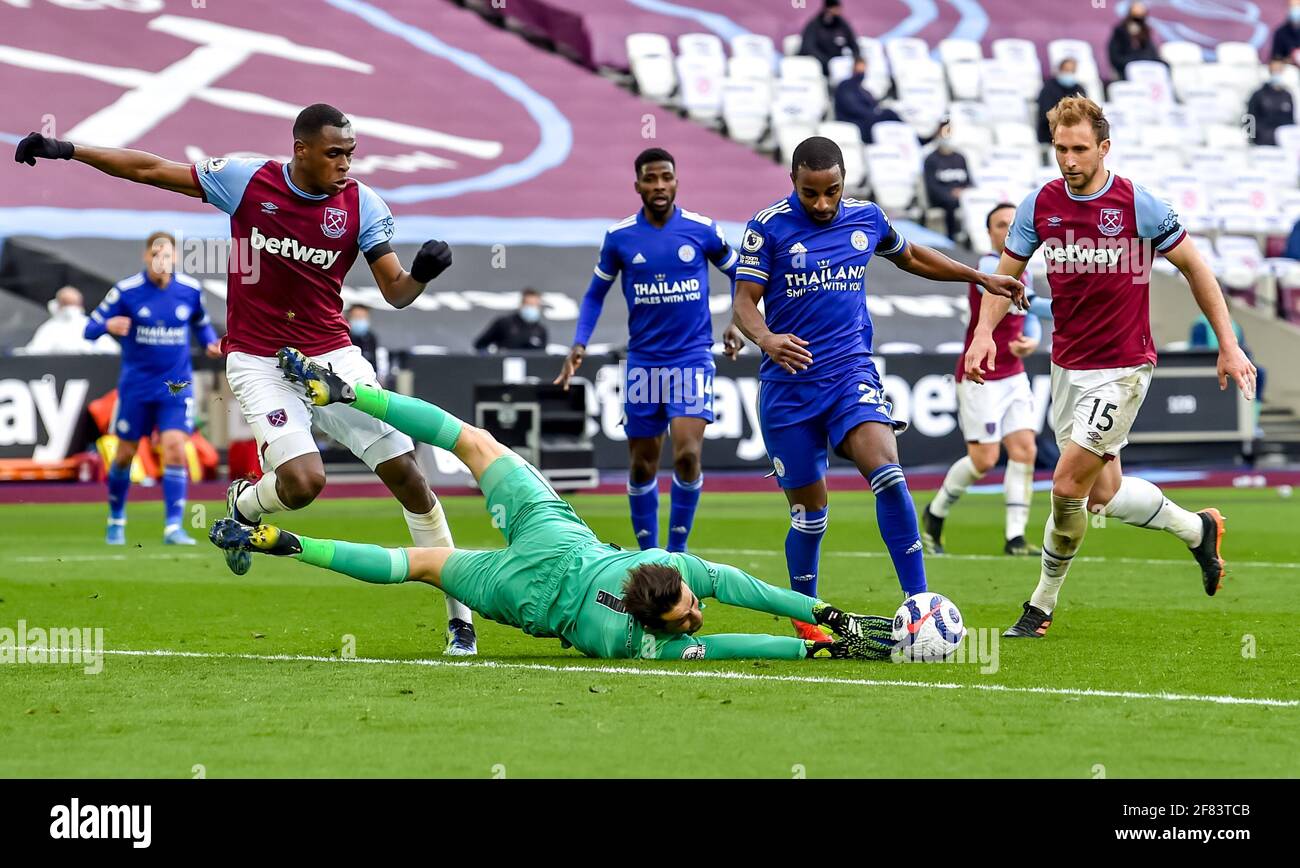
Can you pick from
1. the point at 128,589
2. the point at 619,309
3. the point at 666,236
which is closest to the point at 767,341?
the point at 666,236

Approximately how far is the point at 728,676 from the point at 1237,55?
29.3 metres

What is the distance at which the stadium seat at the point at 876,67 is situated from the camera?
3086 centimetres

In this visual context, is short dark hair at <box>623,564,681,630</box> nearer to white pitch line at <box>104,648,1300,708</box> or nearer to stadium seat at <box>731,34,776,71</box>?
white pitch line at <box>104,648,1300,708</box>

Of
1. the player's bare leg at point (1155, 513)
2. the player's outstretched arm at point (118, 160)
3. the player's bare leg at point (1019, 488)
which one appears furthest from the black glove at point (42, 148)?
the player's bare leg at point (1019, 488)

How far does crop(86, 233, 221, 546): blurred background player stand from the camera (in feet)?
51.4

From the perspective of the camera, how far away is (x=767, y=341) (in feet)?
28.2

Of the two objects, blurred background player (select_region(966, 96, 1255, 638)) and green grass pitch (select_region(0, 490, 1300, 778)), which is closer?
green grass pitch (select_region(0, 490, 1300, 778))

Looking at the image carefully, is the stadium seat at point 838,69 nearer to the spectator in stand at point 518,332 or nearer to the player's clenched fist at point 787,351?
the spectator in stand at point 518,332

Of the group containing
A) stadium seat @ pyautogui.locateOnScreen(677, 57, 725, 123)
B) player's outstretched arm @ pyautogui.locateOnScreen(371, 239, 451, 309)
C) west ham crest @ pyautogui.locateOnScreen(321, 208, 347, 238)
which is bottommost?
player's outstretched arm @ pyautogui.locateOnScreen(371, 239, 451, 309)

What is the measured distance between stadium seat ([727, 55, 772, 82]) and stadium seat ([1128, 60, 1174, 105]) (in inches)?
257

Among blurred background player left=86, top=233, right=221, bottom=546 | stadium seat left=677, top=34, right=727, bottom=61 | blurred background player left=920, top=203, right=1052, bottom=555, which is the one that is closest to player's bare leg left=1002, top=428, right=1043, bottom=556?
blurred background player left=920, top=203, right=1052, bottom=555
